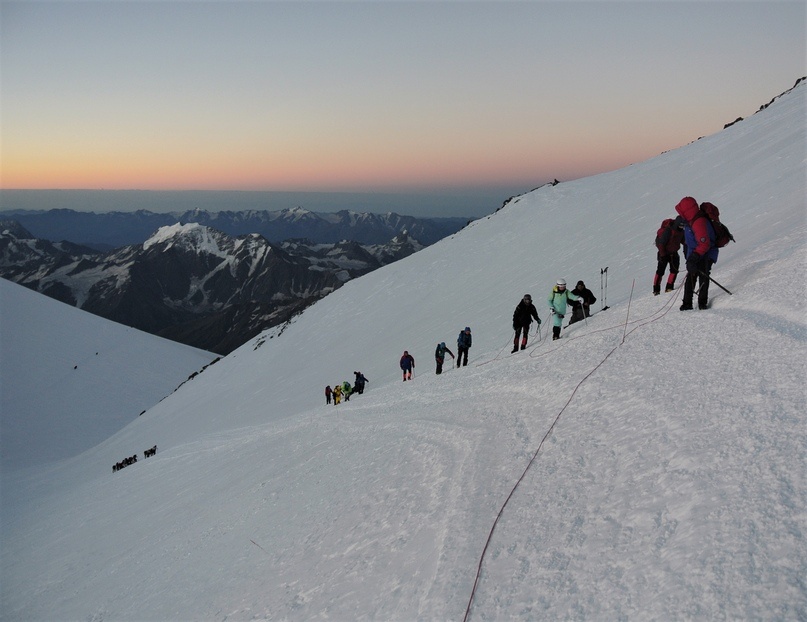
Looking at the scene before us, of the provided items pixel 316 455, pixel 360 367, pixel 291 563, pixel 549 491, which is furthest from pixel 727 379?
pixel 360 367

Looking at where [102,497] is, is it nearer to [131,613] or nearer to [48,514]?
[48,514]

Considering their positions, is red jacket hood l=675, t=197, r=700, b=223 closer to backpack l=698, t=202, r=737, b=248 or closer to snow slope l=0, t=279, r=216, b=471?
backpack l=698, t=202, r=737, b=248

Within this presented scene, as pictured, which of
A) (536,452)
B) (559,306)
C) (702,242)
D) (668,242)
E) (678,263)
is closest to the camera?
(536,452)

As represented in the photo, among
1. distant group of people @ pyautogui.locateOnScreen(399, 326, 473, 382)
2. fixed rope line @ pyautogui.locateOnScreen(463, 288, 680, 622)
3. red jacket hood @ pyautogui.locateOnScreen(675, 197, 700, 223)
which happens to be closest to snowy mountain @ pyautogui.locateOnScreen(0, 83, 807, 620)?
fixed rope line @ pyautogui.locateOnScreen(463, 288, 680, 622)

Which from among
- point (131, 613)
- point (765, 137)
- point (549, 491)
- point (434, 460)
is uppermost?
point (765, 137)

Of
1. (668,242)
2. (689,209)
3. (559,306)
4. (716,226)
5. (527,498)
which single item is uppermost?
(689,209)

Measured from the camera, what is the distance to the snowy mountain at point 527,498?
4.28 m

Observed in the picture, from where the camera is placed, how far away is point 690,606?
3.76 m

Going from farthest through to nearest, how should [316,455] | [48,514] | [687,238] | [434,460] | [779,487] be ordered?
[48,514], [316,455], [687,238], [434,460], [779,487]

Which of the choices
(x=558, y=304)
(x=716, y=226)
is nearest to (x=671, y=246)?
(x=716, y=226)

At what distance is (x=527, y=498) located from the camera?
18.5 feet

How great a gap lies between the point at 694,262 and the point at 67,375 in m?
72.2

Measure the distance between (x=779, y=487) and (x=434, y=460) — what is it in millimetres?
4391

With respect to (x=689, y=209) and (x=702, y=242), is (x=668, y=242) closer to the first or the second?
(x=689, y=209)
